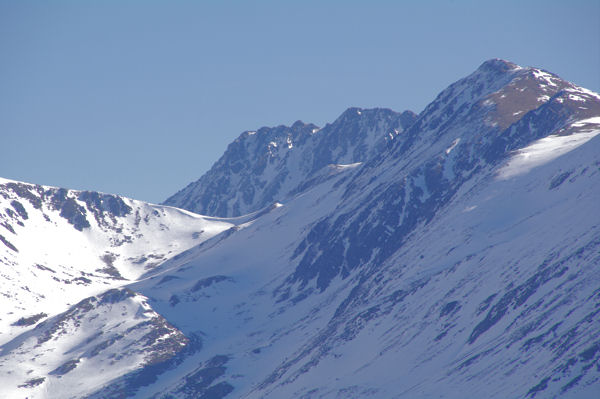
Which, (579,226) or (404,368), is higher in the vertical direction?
(579,226)

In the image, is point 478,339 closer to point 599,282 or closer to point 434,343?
point 434,343

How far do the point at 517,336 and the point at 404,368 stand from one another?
3215 centimetres

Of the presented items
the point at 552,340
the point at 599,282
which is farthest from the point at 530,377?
the point at 599,282

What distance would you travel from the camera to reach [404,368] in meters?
196

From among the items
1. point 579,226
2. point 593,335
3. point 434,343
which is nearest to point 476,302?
point 434,343

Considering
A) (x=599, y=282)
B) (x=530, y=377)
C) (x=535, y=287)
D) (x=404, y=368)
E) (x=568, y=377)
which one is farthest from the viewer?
(x=404, y=368)

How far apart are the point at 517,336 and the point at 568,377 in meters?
26.9

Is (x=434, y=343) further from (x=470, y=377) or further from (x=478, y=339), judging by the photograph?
(x=470, y=377)

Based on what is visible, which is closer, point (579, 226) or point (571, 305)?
point (571, 305)

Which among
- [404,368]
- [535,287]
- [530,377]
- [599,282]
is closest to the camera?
[530,377]

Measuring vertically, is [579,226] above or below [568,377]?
above

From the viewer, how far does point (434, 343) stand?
197625 millimetres

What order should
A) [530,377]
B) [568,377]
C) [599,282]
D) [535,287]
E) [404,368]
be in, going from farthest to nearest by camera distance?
[404,368] → [535,287] → [599,282] → [530,377] → [568,377]

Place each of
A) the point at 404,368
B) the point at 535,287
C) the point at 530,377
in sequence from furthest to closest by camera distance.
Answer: the point at 404,368, the point at 535,287, the point at 530,377
